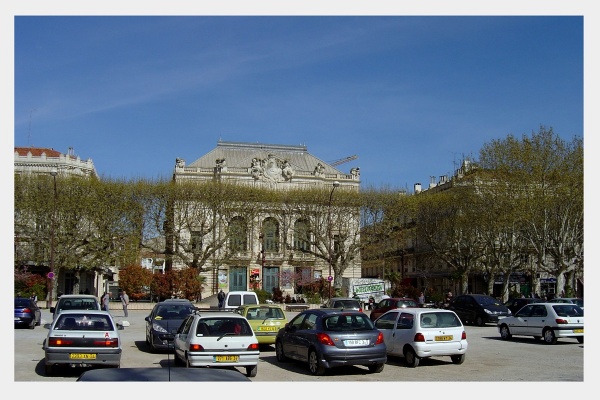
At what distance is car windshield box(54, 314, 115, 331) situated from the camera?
15273mm

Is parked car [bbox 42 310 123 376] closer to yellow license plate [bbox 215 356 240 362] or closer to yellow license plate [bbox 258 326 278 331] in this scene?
yellow license plate [bbox 215 356 240 362]

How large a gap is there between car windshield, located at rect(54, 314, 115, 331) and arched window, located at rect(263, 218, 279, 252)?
4562 cm

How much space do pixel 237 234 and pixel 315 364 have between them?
4309cm

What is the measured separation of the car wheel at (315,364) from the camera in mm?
15312

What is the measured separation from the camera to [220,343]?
1441cm

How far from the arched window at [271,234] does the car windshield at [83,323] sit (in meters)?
45.6

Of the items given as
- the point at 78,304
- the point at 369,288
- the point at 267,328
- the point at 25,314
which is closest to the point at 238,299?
the point at 78,304

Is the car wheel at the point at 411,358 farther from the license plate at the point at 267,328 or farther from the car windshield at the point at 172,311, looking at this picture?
the car windshield at the point at 172,311

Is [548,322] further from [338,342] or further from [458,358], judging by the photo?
[338,342]

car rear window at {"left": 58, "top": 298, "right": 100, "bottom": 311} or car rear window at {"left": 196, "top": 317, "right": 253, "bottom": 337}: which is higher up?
car rear window at {"left": 196, "top": 317, "right": 253, "bottom": 337}

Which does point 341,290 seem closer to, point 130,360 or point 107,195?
point 107,195

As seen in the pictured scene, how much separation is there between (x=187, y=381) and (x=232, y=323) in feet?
28.5

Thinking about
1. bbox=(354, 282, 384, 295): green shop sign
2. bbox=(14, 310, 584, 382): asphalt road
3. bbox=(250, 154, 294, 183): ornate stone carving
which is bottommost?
bbox=(354, 282, 384, 295): green shop sign

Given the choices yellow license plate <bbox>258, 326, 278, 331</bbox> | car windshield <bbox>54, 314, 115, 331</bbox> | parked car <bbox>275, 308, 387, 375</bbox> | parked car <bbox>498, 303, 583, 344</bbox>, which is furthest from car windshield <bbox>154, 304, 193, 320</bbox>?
parked car <bbox>498, 303, 583, 344</bbox>
